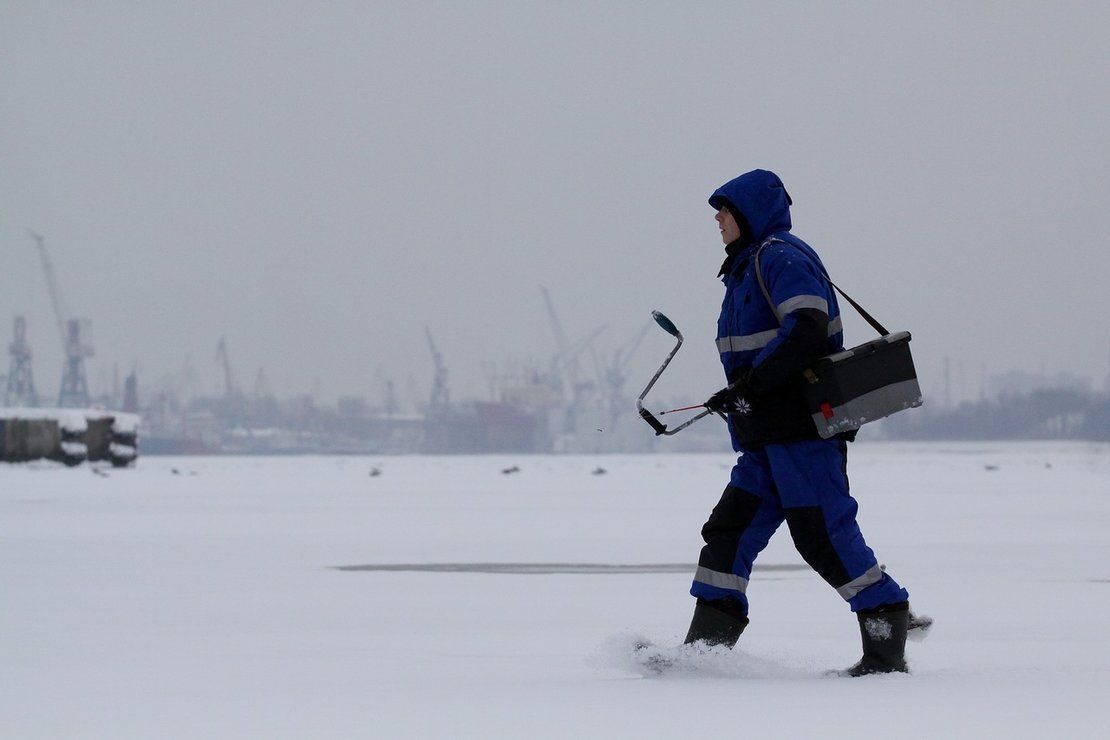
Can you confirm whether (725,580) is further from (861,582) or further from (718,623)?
(861,582)

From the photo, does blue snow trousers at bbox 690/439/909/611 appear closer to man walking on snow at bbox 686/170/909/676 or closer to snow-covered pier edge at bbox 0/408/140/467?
man walking on snow at bbox 686/170/909/676

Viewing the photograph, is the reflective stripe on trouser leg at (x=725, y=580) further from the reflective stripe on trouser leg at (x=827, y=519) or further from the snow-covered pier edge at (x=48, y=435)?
the snow-covered pier edge at (x=48, y=435)

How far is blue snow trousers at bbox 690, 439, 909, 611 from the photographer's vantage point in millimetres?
4676

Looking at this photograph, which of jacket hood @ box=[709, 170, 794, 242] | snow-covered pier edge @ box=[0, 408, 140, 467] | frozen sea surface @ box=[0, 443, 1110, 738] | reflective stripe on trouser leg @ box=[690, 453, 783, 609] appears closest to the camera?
frozen sea surface @ box=[0, 443, 1110, 738]

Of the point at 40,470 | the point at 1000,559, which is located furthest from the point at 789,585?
the point at 40,470

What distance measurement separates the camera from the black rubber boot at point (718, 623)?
4.86 metres

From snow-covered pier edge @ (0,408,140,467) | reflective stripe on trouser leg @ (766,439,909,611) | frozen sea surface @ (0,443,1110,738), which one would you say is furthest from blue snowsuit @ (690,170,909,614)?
snow-covered pier edge @ (0,408,140,467)

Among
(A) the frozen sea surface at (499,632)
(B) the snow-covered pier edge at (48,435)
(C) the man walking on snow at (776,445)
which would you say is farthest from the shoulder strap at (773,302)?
(B) the snow-covered pier edge at (48,435)

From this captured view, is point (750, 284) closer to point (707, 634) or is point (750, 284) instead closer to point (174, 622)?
point (707, 634)

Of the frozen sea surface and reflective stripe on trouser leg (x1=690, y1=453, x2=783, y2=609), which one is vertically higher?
reflective stripe on trouser leg (x1=690, y1=453, x2=783, y2=609)

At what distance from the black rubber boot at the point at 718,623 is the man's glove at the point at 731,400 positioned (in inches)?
22.6

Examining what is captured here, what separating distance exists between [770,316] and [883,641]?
984 mm

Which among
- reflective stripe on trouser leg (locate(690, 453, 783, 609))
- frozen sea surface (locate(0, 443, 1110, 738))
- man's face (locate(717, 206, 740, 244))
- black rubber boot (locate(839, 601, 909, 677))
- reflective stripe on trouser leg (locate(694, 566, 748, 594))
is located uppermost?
man's face (locate(717, 206, 740, 244))

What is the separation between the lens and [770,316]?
15.9 feet
